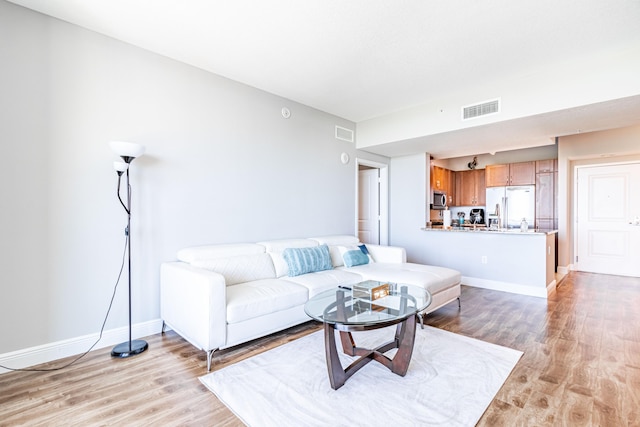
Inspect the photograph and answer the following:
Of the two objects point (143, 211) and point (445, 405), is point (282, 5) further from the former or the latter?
point (445, 405)

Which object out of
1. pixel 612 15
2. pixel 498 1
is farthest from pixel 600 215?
pixel 498 1

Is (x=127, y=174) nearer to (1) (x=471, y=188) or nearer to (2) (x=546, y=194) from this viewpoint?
(2) (x=546, y=194)

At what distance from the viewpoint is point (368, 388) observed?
1967 millimetres

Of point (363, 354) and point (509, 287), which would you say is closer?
point (363, 354)

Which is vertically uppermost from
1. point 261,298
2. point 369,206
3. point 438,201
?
point 438,201

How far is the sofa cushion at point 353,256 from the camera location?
3.86 metres

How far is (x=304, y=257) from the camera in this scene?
3438mm

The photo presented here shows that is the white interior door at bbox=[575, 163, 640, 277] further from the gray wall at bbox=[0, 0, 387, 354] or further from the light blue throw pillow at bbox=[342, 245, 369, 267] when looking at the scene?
the gray wall at bbox=[0, 0, 387, 354]

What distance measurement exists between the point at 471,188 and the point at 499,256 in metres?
3.34

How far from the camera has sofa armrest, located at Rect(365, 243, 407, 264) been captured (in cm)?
408

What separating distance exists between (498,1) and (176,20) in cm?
252

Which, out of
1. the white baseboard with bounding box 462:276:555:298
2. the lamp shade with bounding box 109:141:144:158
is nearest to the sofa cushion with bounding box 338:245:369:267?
the white baseboard with bounding box 462:276:555:298

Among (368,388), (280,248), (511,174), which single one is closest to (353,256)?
(280,248)

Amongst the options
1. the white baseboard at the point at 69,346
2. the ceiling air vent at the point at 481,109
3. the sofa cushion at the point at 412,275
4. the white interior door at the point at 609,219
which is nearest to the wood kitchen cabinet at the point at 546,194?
the white interior door at the point at 609,219
